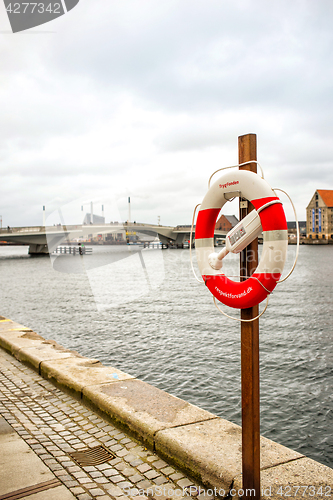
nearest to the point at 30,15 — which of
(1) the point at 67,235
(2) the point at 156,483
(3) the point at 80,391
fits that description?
(1) the point at 67,235

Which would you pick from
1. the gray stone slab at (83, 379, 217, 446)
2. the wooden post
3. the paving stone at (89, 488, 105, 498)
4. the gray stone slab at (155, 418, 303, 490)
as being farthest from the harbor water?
the paving stone at (89, 488, 105, 498)

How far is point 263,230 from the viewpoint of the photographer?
8.09 feet

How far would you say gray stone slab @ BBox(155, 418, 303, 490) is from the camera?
2801mm

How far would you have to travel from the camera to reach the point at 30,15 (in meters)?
9.20

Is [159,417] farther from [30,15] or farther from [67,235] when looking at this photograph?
[67,235]

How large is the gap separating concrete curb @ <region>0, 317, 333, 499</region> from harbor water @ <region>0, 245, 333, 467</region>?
1973 millimetres

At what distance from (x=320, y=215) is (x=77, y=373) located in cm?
11584

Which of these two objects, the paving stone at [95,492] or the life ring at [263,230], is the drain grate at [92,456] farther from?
the life ring at [263,230]

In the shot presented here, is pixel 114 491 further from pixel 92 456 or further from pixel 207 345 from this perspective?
pixel 207 345

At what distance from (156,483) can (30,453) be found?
110 centimetres

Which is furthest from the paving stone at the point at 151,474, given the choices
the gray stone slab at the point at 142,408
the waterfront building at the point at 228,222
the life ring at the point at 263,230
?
the waterfront building at the point at 228,222

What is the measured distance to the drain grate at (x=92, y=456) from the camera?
3.15 metres

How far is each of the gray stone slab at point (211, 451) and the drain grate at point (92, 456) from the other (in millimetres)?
423

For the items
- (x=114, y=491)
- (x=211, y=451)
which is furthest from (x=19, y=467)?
(x=211, y=451)
